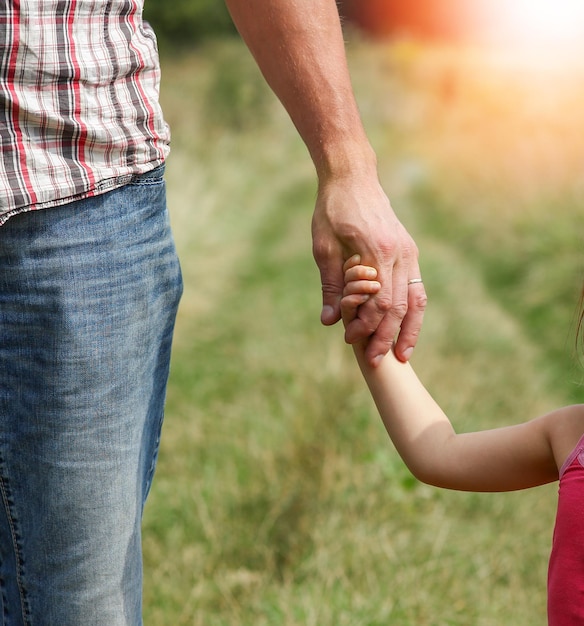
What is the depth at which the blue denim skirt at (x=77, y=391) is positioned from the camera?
4.29 ft

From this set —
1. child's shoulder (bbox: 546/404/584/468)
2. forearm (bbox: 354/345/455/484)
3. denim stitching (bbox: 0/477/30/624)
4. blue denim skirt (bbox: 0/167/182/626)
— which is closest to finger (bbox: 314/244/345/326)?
forearm (bbox: 354/345/455/484)

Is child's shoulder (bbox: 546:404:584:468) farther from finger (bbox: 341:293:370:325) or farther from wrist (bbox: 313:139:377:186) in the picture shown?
wrist (bbox: 313:139:377:186)

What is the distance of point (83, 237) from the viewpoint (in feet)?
4.34

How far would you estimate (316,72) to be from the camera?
1.58 meters

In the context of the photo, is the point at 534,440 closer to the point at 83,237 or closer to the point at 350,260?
the point at 350,260

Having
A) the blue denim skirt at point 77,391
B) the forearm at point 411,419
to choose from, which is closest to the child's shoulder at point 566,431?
the forearm at point 411,419

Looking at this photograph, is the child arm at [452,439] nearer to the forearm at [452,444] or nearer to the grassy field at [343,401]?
the forearm at [452,444]

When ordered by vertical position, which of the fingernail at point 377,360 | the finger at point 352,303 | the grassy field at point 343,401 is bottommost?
the grassy field at point 343,401

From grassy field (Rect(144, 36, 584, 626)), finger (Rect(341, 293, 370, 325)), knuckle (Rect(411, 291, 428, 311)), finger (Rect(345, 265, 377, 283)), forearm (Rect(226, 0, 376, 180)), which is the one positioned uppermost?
forearm (Rect(226, 0, 376, 180))

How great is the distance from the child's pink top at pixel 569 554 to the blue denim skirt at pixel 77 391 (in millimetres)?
671

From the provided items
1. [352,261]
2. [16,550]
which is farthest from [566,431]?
[16,550]

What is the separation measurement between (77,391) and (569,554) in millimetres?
763

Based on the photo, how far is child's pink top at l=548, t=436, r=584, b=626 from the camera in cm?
129

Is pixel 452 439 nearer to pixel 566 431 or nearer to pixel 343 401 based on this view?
pixel 566 431
